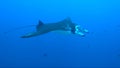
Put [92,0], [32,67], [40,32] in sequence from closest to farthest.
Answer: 1. [40,32]
2. [32,67]
3. [92,0]

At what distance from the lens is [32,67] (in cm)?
1178

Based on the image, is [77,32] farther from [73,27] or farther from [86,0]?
[86,0]

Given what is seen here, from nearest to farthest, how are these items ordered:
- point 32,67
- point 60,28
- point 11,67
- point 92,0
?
point 60,28
point 11,67
point 32,67
point 92,0

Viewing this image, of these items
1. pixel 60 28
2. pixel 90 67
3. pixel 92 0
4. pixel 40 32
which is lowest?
pixel 40 32

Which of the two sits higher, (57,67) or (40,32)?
(57,67)

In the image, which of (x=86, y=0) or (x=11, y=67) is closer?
(x=11, y=67)

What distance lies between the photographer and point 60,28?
3.36 metres

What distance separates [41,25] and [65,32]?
366mm

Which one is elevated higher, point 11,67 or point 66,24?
point 11,67

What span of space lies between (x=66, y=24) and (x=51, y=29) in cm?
35

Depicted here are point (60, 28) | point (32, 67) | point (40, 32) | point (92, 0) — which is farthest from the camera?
point (92, 0)

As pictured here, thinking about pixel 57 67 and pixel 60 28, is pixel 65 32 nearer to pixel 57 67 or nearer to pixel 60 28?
pixel 60 28

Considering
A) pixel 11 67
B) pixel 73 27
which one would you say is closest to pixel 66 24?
pixel 73 27

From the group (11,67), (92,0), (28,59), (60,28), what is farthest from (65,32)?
(92,0)
